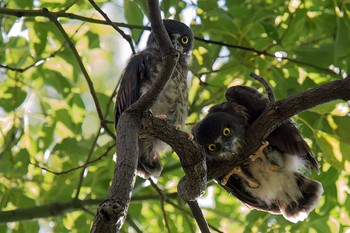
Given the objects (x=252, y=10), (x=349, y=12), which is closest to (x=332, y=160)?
(x=349, y=12)

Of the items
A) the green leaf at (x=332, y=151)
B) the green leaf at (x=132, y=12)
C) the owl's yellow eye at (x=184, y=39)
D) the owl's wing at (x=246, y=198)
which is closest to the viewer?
the green leaf at (x=332, y=151)

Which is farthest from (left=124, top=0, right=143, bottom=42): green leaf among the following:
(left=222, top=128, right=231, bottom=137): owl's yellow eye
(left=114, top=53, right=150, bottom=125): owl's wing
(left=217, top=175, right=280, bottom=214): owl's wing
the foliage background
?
(left=217, top=175, right=280, bottom=214): owl's wing

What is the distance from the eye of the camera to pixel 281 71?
500 cm

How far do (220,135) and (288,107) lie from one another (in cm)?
95

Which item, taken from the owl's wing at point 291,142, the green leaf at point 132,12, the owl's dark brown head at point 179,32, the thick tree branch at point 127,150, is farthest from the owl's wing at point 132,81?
the thick tree branch at point 127,150

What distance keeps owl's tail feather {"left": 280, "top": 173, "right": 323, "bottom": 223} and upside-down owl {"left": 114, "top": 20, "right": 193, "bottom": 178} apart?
2.98 ft

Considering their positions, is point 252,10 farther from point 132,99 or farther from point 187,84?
point 132,99

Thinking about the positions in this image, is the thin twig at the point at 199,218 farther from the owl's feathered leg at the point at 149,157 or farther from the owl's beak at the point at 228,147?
the owl's feathered leg at the point at 149,157

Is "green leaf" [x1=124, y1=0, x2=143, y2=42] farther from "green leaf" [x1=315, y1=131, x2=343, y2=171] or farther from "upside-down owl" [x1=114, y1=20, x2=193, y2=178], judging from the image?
"green leaf" [x1=315, y1=131, x2=343, y2=171]

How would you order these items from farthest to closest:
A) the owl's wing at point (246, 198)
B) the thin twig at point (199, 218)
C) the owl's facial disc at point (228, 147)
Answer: the owl's wing at point (246, 198), the owl's facial disc at point (228, 147), the thin twig at point (199, 218)

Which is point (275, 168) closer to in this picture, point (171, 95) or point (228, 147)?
point (228, 147)

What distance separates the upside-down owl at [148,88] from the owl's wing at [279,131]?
36cm

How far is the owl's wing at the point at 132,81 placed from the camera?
4457mm

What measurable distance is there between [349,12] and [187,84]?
120 cm
